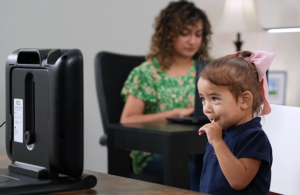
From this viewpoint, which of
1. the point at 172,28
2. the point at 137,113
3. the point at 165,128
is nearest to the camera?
the point at 165,128

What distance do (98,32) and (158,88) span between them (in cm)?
83

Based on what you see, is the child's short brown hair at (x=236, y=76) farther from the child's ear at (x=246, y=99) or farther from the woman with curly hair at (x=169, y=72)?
the woman with curly hair at (x=169, y=72)

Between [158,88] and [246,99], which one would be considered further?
[158,88]

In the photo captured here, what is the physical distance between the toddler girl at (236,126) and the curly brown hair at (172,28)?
1.43 metres

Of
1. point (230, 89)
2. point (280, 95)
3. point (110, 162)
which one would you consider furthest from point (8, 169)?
point (280, 95)

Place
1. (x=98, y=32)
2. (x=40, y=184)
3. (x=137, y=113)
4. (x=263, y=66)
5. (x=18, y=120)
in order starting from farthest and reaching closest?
(x=98, y=32)
(x=137, y=113)
(x=263, y=66)
(x=18, y=120)
(x=40, y=184)

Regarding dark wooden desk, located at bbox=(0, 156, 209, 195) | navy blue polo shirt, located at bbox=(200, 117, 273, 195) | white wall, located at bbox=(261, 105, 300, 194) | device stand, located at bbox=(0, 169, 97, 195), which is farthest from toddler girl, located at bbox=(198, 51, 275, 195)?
device stand, located at bbox=(0, 169, 97, 195)

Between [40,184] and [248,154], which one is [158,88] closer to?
[248,154]

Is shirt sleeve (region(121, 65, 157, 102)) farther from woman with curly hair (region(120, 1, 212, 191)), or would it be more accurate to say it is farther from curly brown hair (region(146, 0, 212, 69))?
curly brown hair (region(146, 0, 212, 69))

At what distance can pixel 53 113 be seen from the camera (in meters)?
0.83

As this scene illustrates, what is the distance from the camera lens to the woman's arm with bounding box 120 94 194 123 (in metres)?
2.32

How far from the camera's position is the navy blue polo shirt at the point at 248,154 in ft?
3.24

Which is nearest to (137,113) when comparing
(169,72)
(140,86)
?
(140,86)

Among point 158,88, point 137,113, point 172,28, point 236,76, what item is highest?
point 172,28
